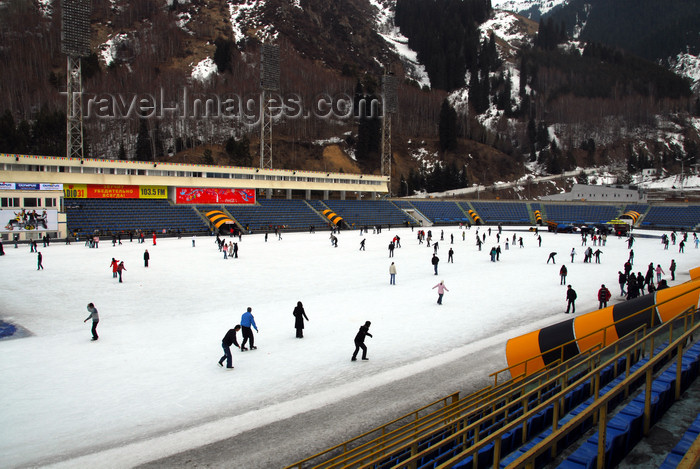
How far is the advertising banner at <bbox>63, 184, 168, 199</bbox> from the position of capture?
46125mm

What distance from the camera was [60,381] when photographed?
9.48 m

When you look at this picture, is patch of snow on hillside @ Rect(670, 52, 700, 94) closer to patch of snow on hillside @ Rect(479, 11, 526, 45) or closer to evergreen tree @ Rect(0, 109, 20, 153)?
patch of snow on hillside @ Rect(479, 11, 526, 45)

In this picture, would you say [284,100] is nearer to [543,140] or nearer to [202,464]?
[543,140]

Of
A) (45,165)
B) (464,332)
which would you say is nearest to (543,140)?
(45,165)

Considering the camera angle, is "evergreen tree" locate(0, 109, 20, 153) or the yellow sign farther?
"evergreen tree" locate(0, 109, 20, 153)

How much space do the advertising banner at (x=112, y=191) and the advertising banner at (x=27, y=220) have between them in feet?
19.0

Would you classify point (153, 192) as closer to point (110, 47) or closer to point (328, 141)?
point (328, 141)

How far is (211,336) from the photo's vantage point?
42.2ft

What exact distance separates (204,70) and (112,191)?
267 feet

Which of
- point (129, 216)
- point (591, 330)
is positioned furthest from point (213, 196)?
point (591, 330)

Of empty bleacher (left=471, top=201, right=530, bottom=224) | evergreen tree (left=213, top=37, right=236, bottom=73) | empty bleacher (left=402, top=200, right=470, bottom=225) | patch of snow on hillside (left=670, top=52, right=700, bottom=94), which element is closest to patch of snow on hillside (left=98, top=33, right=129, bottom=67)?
evergreen tree (left=213, top=37, right=236, bottom=73)

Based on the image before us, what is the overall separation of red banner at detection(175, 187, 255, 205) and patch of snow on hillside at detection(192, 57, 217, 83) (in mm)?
67800

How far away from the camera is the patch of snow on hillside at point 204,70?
374ft

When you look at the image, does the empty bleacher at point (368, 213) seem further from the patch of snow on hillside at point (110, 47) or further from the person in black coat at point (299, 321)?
the patch of snow on hillside at point (110, 47)
